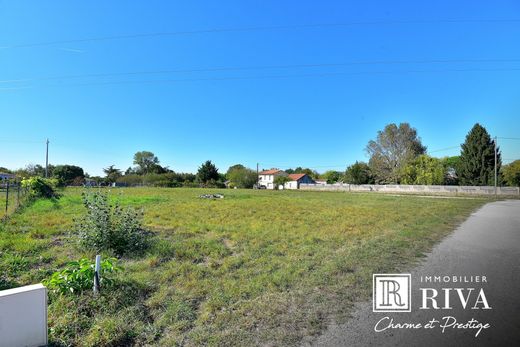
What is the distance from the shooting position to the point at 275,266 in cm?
520

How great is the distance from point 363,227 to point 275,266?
18.2 feet

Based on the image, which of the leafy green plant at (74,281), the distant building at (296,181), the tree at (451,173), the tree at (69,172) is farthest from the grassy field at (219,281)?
the tree at (69,172)

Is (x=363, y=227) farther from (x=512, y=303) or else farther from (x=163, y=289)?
(x=163, y=289)

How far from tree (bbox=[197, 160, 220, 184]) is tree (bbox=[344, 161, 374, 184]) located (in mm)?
31314

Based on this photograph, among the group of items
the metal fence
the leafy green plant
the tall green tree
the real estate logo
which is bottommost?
the real estate logo

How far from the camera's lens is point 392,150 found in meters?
54.2

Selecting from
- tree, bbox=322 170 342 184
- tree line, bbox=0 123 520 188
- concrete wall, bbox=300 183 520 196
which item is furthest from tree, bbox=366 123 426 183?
tree, bbox=322 170 342 184

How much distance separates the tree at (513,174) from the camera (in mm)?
40562

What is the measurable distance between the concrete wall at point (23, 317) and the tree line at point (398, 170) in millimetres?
26059

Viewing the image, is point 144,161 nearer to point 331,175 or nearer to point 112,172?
point 112,172

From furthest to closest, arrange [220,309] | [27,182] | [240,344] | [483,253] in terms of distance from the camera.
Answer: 1. [27,182]
2. [483,253]
3. [220,309]
4. [240,344]

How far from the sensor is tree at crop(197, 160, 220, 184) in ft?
218

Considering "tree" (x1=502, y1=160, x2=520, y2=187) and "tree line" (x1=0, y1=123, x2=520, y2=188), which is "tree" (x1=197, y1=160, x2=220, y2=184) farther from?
"tree" (x1=502, y1=160, x2=520, y2=187)

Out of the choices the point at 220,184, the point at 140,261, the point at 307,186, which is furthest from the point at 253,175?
the point at 140,261
